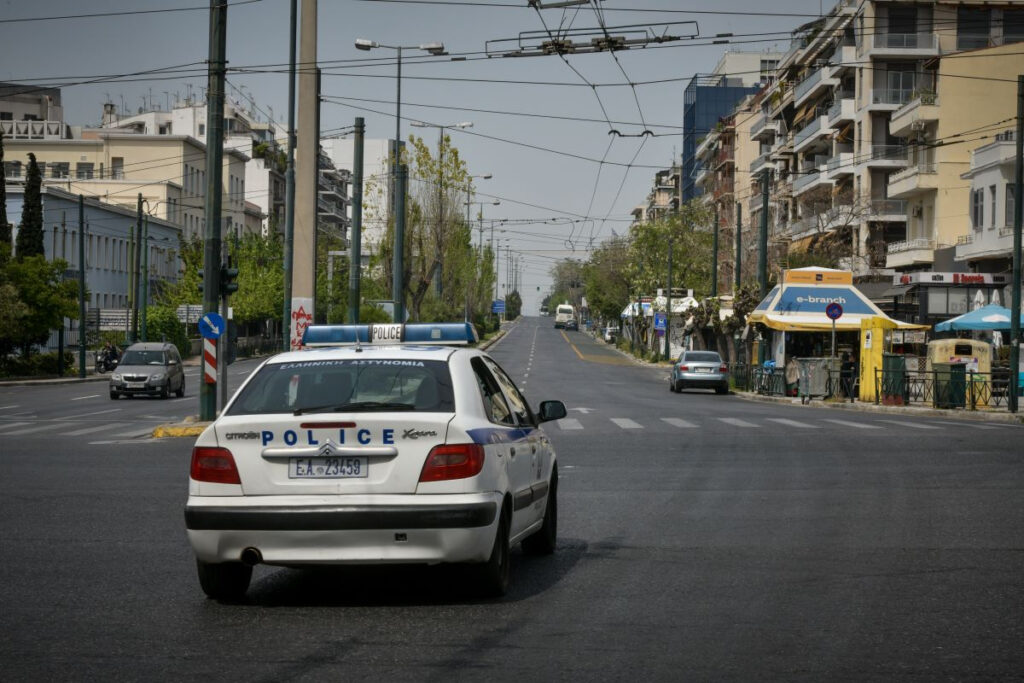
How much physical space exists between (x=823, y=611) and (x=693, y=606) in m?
0.77

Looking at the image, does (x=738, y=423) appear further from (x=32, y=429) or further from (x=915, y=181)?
(x=915, y=181)

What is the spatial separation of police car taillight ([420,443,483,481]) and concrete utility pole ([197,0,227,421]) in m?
18.0

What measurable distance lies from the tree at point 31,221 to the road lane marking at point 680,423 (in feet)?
159

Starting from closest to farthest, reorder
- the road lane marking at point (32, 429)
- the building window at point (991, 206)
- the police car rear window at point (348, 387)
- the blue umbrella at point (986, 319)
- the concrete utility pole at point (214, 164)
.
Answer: the police car rear window at point (348, 387), the concrete utility pole at point (214, 164), the road lane marking at point (32, 429), the blue umbrella at point (986, 319), the building window at point (991, 206)

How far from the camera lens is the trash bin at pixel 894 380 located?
3906 cm

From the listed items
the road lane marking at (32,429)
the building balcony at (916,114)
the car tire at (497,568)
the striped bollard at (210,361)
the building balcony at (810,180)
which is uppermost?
the building balcony at (916,114)

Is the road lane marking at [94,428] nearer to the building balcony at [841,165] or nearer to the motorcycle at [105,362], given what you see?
the motorcycle at [105,362]

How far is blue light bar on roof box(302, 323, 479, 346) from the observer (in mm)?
10359

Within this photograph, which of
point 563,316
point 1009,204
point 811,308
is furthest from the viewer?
point 563,316

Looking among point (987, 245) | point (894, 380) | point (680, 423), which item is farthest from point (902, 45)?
point (680, 423)

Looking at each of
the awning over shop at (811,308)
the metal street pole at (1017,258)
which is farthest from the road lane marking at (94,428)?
→ the awning over shop at (811,308)

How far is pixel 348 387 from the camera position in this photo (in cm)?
877

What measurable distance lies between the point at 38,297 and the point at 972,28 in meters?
48.4

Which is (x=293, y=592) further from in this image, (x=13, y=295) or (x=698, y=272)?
(x=698, y=272)
